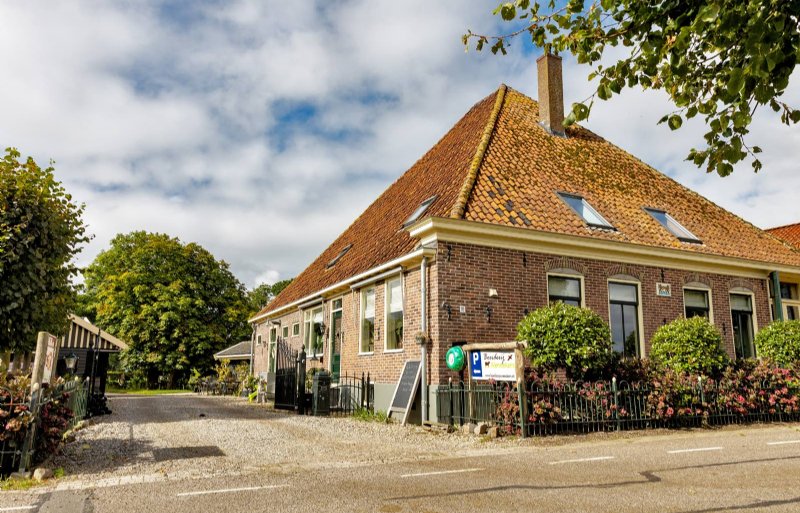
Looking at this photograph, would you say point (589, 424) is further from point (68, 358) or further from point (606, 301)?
point (68, 358)

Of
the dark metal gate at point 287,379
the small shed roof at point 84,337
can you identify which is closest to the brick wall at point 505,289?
the dark metal gate at point 287,379

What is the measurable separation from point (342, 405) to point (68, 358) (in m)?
6.75

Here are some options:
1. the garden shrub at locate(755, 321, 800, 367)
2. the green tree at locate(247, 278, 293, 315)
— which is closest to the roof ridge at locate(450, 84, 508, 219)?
the garden shrub at locate(755, 321, 800, 367)

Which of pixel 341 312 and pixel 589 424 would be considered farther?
pixel 341 312

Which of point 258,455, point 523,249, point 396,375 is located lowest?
point 258,455

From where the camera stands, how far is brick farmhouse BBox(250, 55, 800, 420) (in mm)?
12422

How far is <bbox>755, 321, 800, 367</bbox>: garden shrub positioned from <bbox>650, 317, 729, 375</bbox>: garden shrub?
2524 mm

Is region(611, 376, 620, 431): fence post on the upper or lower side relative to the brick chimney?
lower

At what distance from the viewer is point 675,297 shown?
14.9 metres

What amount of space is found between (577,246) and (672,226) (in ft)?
13.6

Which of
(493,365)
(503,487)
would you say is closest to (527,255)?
(493,365)

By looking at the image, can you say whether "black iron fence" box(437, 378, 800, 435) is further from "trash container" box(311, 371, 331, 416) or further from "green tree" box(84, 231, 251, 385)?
"green tree" box(84, 231, 251, 385)

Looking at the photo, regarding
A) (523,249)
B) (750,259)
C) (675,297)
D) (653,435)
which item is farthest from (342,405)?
(750,259)

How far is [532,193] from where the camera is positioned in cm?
1442
